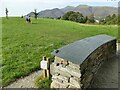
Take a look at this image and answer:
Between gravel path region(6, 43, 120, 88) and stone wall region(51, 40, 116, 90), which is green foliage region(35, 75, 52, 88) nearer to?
gravel path region(6, 43, 120, 88)

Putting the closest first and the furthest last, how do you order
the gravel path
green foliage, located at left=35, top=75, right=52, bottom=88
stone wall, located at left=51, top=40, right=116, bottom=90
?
stone wall, located at left=51, top=40, right=116, bottom=90 → green foliage, located at left=35, top=75, right=52, bottom=88 → the gravel path

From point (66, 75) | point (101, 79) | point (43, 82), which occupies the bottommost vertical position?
point (101, 79)

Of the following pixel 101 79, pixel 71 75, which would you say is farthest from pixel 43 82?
pixel 101 79

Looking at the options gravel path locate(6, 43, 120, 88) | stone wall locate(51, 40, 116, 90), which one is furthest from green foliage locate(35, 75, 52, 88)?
stone wall locate(51, 40, 116, 90)

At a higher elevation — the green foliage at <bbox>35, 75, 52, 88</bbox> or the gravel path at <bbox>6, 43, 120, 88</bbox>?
the green foliage at <bbox>35, 75, 52, 88</bbox>

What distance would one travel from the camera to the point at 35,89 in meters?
6.23

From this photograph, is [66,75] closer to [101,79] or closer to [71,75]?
[71,75]

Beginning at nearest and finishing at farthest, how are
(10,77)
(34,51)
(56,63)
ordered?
(56,63)
(10,77)
(34,51)

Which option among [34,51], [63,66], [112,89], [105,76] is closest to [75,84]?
[63,66]

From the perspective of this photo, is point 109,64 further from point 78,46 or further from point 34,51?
point 34,51

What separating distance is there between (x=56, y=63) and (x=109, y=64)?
12.3ft

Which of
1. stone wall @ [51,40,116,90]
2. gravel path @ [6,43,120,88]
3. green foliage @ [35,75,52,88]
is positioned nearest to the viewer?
stone wall @ [51,40,116,90]

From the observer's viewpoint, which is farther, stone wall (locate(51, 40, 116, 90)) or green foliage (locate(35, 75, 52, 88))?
green foliage (locate(35, 75, 52, 88))

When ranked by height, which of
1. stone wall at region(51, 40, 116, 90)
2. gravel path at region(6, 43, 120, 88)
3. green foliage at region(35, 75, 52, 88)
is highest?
stone wall at region(51, 40, 116, 90)
